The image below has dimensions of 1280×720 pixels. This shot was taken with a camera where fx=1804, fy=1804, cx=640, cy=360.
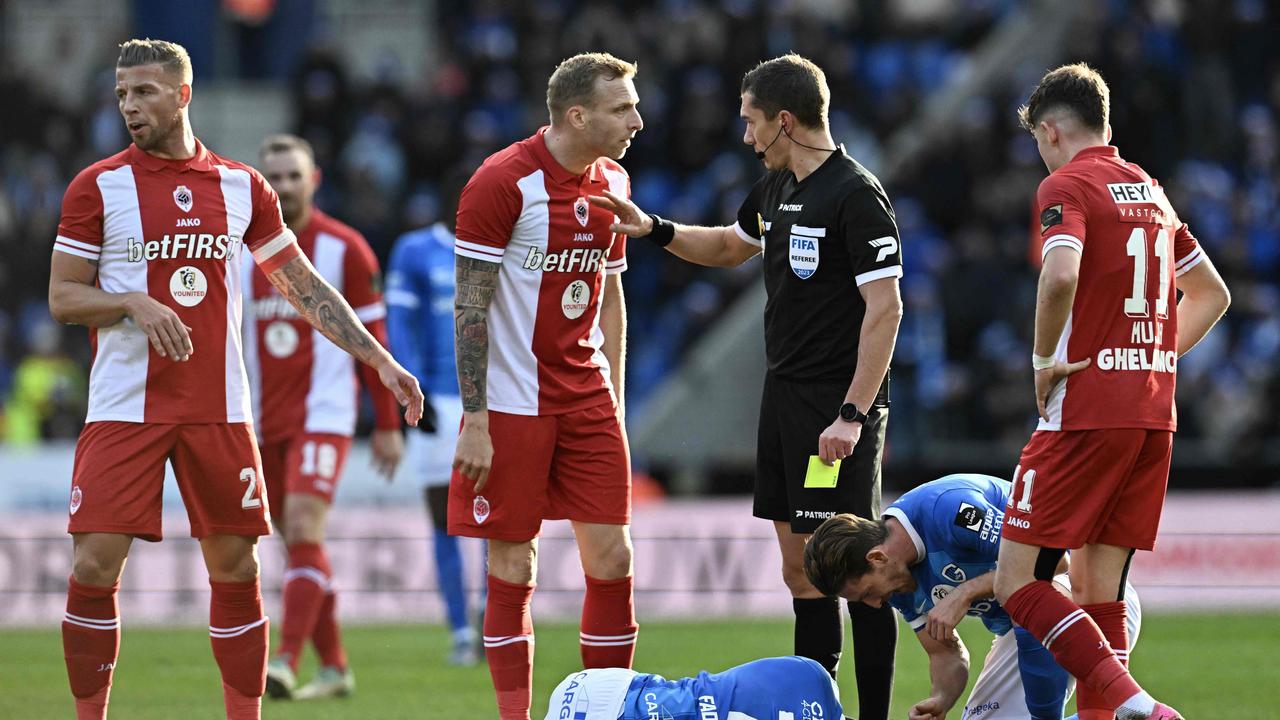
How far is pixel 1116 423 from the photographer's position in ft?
20.9

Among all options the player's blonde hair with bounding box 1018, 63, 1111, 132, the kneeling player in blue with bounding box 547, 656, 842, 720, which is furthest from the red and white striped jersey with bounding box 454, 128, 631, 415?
the player's blonde hair with bounding box 1018, 63, 1111, 132

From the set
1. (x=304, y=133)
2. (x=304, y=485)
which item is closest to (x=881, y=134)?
(x=304, y=133)

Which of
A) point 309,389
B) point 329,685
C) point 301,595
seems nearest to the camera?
point 301,595

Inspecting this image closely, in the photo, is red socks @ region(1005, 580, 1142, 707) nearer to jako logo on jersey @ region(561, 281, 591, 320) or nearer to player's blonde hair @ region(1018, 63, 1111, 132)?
player's blonde hair @ region(1018, 63, 1111, 132)

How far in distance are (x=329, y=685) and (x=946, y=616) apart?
372 cm

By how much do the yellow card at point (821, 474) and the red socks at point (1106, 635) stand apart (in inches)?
39.9

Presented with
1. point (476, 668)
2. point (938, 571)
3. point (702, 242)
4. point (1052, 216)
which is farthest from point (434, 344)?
point (1052, 216)

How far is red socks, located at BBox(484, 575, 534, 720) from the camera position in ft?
22.0

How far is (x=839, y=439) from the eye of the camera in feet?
21.7

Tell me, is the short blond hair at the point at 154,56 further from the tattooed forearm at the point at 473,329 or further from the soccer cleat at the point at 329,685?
the soccer cleat at the point at 329,685

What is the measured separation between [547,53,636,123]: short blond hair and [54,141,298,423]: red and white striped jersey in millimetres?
1240

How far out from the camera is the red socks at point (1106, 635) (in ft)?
Result: 21.1

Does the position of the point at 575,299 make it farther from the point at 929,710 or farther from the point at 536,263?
the point at 929,710

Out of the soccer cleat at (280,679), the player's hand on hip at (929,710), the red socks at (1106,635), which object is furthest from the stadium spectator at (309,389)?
the red socks at (1106,635)
